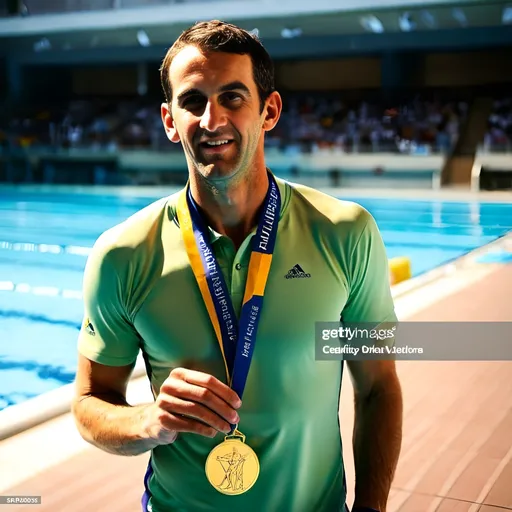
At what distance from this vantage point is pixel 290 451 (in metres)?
1.42

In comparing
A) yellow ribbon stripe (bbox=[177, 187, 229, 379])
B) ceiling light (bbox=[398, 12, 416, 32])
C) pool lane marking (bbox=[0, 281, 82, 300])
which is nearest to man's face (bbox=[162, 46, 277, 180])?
yellow ribbon stripe (bbox=[177, 187, 229, 379])

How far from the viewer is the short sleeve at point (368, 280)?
1.47 metres

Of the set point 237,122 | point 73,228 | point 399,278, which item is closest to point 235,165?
point 237,122

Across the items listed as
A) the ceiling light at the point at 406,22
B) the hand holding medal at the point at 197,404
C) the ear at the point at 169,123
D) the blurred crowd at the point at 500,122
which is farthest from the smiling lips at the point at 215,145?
the ceiling light at the point at 406,22

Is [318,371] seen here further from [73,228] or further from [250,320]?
[73,228]

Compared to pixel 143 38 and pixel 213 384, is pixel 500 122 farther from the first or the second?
pixel 213 384

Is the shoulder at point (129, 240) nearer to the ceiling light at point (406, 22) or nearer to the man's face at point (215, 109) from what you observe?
the man's face at point (215, 109)

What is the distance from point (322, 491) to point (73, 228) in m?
11.6

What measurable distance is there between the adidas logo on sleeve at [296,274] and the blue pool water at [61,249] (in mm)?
3816

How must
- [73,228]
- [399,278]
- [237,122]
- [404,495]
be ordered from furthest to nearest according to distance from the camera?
[73,228] → [399,278] → [404,495] → [237,122]

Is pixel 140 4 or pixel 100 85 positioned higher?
pixel 140 4

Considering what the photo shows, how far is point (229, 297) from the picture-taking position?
1.44 meters

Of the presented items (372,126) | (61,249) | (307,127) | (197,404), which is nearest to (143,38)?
(307,127)

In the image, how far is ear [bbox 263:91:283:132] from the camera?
1.49 m
